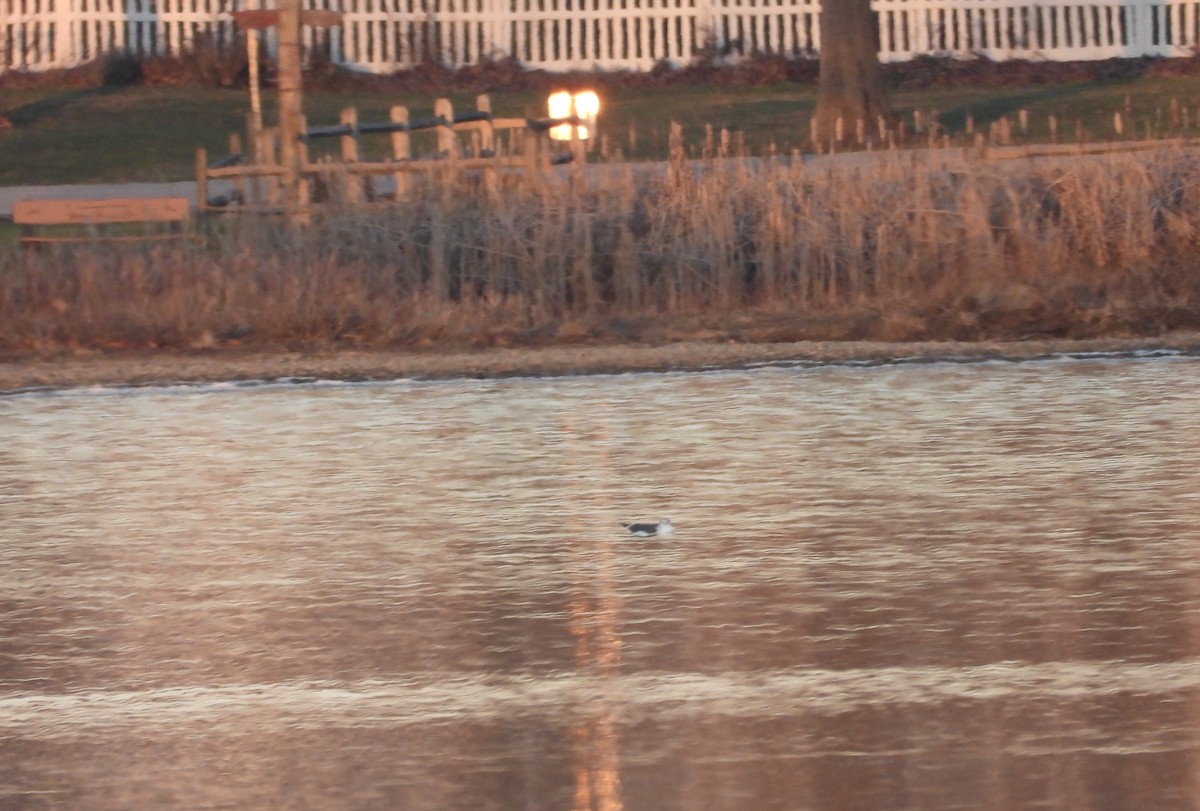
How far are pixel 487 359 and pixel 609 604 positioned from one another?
17.6 ft

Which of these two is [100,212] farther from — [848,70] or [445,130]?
[848,70]

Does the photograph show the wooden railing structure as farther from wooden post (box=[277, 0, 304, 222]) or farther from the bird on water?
the bird on water

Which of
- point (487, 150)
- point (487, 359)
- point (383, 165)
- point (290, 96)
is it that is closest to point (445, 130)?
point (487, 150)

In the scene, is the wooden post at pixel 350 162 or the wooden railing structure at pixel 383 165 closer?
the wooden post at pixel 350 162

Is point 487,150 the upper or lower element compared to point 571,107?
Answer: lower

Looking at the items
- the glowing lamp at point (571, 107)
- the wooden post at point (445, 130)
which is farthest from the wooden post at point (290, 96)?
the glowing lamp at point (571, 107)

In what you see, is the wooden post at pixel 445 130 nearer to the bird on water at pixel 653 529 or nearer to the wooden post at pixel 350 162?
the wooden post at pixel 350 162

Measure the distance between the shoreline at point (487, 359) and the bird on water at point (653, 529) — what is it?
374 centimetres

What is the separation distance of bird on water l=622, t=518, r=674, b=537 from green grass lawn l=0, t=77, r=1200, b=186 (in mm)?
14405

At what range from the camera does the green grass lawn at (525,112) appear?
2255 centimetres

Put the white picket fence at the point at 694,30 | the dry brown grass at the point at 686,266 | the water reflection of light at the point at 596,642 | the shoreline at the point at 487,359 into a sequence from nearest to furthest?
the water reflection of light at the point at 596,642
the shoreline at the point at 487,359
the dry brown grass at the point at 686,266
the white picket fence at the point at 694,30

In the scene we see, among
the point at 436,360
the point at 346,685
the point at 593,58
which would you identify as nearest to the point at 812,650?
the point at 346,685

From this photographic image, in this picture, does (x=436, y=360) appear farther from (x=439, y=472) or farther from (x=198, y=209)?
(x=198, y=209)

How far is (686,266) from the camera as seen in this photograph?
1292cm
